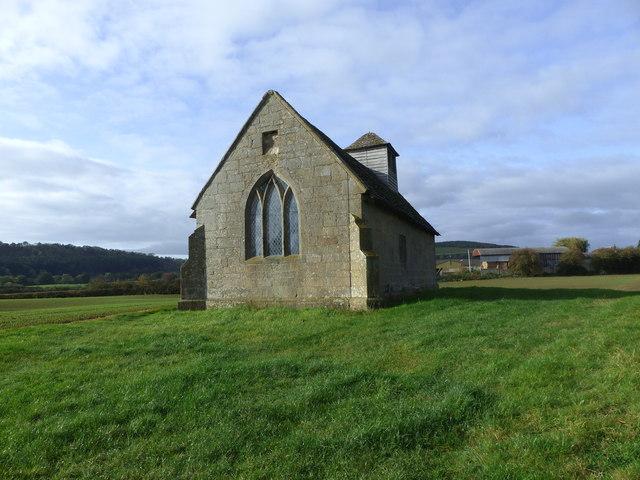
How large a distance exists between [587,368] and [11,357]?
1073 cm

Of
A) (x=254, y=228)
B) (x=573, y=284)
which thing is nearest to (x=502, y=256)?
(x=573, y=284)

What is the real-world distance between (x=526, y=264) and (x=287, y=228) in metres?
59.5

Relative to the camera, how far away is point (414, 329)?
32.7 feet

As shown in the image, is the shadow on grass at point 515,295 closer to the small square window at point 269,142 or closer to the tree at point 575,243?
the small square window at point 269,142

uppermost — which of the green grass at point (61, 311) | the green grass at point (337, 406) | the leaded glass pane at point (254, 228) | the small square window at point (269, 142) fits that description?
the small square window at point (269, 142)

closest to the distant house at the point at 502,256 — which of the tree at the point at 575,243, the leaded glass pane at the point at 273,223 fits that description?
the tree at the point at 575,243

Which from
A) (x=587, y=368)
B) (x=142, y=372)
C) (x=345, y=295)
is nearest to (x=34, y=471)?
(x=142, y=372)

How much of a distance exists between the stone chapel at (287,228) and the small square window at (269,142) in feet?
0.12

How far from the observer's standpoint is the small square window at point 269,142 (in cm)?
1554

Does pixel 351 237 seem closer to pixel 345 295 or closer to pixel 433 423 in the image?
pixel 345 295

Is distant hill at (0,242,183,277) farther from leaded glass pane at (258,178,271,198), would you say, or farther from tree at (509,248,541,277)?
leaded glass pane at (258,178,271,198)

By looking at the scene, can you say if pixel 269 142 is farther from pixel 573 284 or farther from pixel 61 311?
pixel 573 284

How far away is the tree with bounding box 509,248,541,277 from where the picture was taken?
6438 centimetres

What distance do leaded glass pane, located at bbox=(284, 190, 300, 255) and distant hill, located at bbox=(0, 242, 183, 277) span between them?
62149 millimetres
